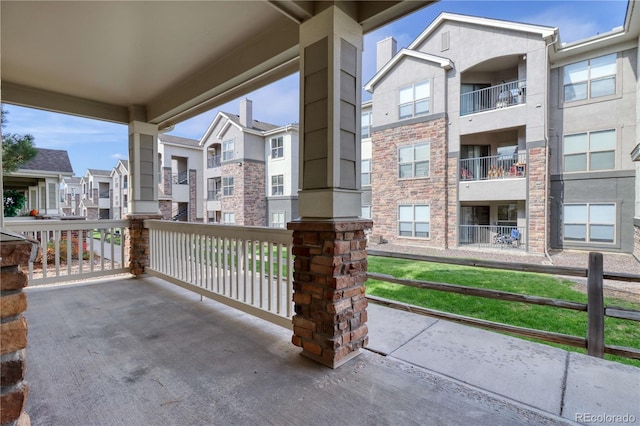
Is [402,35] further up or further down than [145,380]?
further up

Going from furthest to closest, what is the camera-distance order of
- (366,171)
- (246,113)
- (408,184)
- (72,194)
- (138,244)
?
(72,194) < (246,113) < (366,171) < (408,184) < (138,244)

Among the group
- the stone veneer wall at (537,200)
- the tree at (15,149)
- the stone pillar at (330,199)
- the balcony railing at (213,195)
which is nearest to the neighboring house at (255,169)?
the balcony railing at (213,195)

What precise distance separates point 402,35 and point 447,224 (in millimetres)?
8541

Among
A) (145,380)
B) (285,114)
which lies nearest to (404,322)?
(145,380)

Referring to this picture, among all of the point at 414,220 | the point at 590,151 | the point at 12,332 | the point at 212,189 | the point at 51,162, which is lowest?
the point at 414,220

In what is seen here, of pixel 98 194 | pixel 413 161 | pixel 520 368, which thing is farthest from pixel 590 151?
pixel 98 194

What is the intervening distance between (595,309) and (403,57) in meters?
11.9

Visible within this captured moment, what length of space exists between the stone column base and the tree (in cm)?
817

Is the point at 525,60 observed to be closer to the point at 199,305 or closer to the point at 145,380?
the point at 199,305

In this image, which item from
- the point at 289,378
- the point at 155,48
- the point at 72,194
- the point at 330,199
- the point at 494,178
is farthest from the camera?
the point at 72,194

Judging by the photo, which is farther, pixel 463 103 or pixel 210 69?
pixel 463 103

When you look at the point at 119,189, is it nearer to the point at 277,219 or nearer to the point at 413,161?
the point at 277,219

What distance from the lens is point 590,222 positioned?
388 inches

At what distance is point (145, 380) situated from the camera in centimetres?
206
